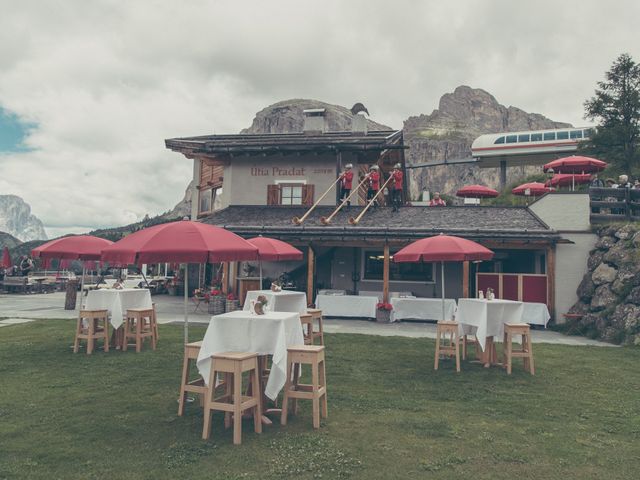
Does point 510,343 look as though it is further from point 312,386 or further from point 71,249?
point 71,249

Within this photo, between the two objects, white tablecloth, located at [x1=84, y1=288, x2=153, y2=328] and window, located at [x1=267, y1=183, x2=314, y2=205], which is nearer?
white tablecloth, located at [x1=84, y1=288, x2=153, y2=328]

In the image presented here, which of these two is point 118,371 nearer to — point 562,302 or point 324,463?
point 324,463

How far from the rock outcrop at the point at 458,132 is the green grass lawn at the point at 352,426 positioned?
244 feet

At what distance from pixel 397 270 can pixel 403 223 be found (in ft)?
9.71

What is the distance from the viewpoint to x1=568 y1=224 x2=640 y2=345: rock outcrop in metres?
11.6

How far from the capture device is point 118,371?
7.49 m

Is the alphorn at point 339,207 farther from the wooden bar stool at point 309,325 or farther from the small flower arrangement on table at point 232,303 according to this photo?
the wooden bar stool at point 309,325

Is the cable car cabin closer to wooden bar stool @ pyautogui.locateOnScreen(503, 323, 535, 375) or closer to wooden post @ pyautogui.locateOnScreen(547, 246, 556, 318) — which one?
wooden post @ pyautogui.locateOnScreen(547, 246, 556, 318)

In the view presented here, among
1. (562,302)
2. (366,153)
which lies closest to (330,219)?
(366,153)

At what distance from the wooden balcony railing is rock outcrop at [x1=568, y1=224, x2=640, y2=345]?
986 mm

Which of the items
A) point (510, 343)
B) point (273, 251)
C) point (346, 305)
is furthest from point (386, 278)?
point (510, 343)

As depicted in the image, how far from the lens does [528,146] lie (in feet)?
134

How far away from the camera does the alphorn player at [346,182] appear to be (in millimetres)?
18312

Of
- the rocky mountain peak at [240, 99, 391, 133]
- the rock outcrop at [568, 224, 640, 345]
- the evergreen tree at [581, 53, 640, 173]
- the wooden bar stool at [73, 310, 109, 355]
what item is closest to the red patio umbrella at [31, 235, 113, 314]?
the wooden bar stool at [73, 310, 109, 355]
